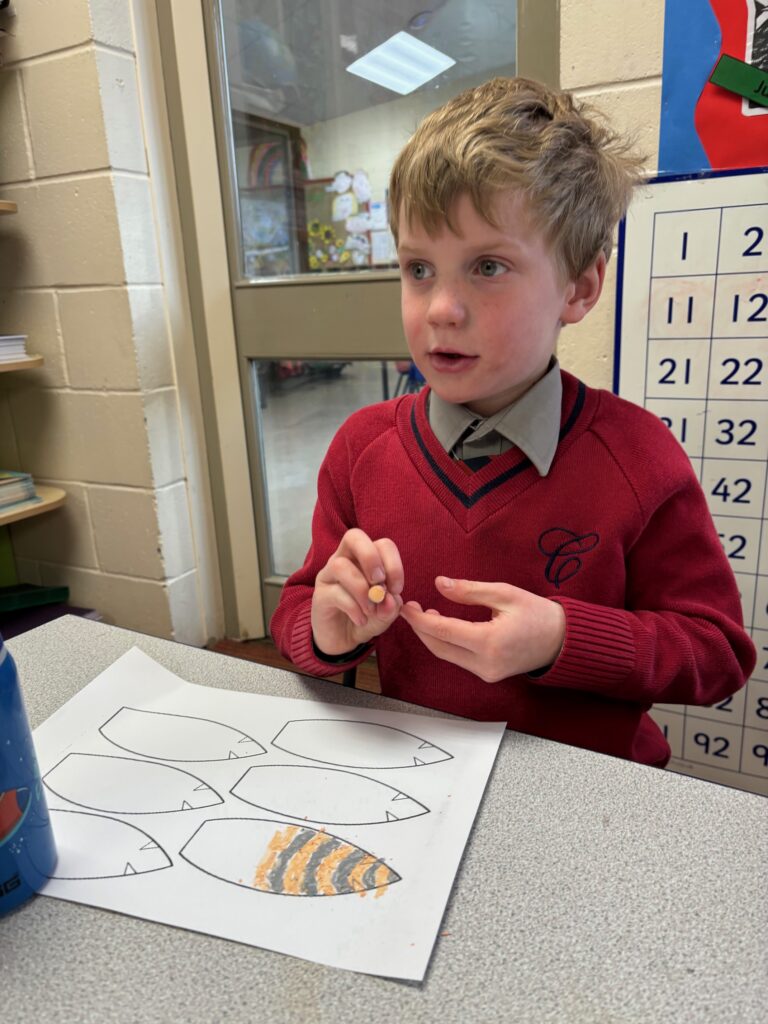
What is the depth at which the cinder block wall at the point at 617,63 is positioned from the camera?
108 cm

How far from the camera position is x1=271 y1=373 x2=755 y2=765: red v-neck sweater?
71cm

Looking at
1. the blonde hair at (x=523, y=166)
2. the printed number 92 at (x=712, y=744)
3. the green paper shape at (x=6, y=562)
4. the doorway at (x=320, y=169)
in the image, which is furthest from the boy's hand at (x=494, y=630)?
the green paper shape at (x=6, y=562)

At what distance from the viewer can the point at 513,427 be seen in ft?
2.37

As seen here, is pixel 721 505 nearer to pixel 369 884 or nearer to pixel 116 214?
pixel 369 884

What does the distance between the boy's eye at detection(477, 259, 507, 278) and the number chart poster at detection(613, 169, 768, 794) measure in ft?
1.84

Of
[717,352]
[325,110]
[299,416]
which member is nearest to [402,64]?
[325,110]

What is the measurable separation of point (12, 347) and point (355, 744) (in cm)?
151

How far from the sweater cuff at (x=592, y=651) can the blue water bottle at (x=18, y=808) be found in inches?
15.6

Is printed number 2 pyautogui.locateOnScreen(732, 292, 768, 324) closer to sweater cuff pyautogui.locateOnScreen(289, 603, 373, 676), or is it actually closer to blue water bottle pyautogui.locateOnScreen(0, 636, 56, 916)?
sweater cuff pyautogui.locateOnScreen(289, 603, 373, 676)

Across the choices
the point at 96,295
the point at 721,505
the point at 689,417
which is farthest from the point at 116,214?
the point at 721,505

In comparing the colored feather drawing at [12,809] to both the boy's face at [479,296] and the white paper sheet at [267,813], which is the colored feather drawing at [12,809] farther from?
the boy's face at [479,296]

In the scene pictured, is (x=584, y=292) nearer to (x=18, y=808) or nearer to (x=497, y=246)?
(x=497, y=246)

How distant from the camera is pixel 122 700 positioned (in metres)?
0.66

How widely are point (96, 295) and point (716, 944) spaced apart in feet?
5.61
